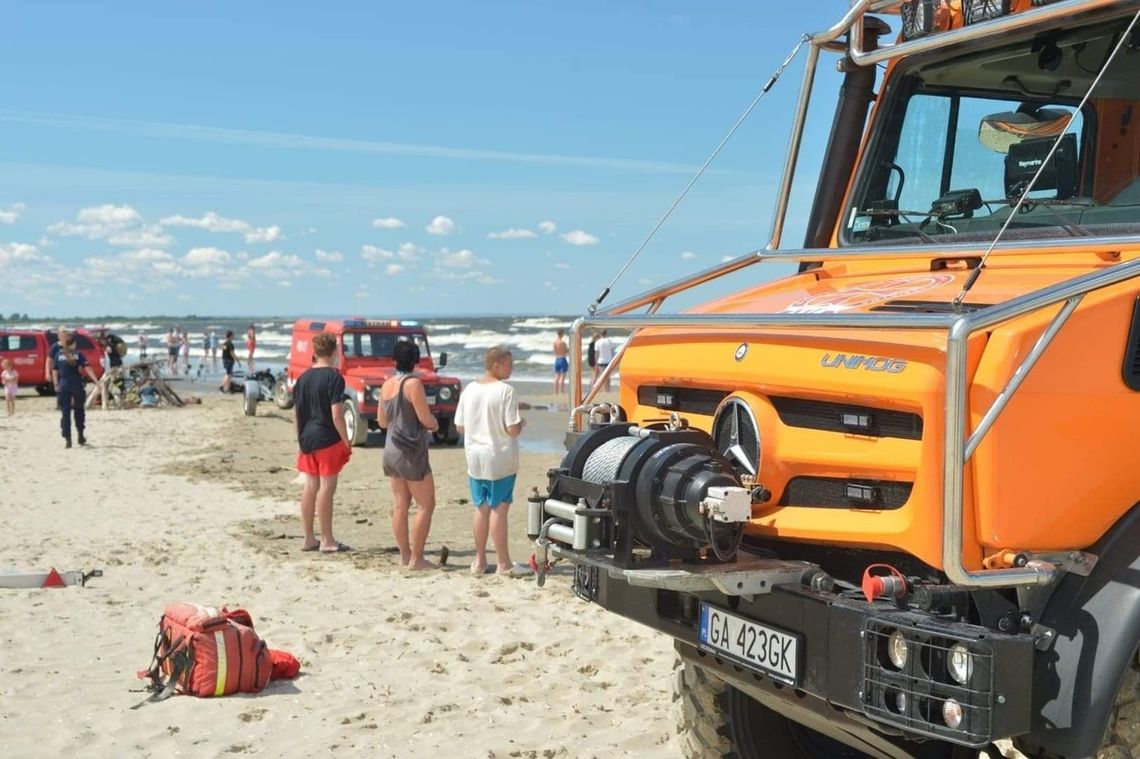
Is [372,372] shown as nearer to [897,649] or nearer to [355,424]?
[355,424]

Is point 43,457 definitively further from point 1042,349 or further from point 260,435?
point 1042,349

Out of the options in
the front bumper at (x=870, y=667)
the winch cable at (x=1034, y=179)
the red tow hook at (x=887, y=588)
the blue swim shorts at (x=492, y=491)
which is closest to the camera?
the front bumper at (x=870, y=667)

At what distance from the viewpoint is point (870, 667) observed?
320cm

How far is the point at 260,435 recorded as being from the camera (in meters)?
21.5

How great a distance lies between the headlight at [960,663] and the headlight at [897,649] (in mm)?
127

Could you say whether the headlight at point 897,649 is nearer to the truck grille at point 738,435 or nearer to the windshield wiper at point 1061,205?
the truck grille at point 738,435

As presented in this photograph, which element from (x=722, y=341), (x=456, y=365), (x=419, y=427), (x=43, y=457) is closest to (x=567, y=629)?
(x=419, y=427)

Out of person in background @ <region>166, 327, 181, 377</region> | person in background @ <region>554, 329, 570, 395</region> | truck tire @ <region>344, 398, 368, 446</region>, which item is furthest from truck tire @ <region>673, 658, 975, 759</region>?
person in background @ <region>166, 327, 181, 377</region>

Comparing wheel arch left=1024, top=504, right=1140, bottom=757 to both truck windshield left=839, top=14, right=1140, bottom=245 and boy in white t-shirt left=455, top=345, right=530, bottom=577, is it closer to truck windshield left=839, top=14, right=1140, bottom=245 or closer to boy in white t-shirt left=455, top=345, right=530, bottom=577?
truck windshield left=839, top=14, right=1140, bottom=245

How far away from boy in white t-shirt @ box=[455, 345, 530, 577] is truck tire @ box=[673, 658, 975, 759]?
398 cm

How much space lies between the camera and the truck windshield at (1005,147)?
407 cm

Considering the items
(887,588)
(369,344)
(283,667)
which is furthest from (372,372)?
(887,588)

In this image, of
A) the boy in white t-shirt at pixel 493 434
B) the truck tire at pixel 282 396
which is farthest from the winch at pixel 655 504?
the truck tire at pixel 282 396

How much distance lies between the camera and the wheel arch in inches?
120
